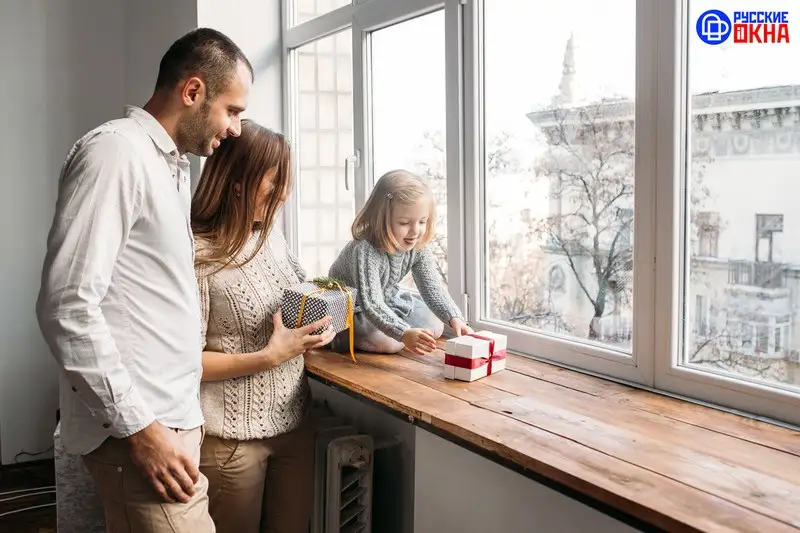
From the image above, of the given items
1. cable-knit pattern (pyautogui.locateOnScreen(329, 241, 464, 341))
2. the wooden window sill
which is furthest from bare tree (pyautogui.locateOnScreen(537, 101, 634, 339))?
cable-knit pattern (pyautogui.locateOnScreen(329, 241, 464, 341))

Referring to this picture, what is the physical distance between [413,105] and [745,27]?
3.82 feet

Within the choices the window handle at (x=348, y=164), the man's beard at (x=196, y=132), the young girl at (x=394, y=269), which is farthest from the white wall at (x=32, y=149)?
the man's beard at (x=196, y=132)

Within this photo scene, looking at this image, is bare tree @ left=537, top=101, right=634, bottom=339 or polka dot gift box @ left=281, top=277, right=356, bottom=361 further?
polka dot gift box @ left=281, top=277, right=356, bottom=361

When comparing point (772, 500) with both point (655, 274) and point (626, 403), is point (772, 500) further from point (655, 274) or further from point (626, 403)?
point (655, 274)

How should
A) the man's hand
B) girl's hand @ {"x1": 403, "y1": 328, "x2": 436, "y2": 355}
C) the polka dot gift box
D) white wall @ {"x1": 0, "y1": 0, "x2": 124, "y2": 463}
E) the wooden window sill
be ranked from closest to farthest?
the wooden window sill
the man's hand
the polka dot gift box
girl's hand @ {"x1": 403, "y1": 328, "x2": 436, "y2": 355}
white wall @ {"x1": 0, "y1": 0, "x2": 124, "y2": 463}

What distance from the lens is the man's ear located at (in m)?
1.45

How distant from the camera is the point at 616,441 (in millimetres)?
1425

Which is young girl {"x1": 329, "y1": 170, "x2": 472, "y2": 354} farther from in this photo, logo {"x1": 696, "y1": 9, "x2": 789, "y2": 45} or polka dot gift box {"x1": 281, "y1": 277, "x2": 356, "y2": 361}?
logo {"x1": 696, "y1": 9, "x2": 789, "y2": 45}

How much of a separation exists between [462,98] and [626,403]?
1.01m

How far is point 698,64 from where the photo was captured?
5.31 feet

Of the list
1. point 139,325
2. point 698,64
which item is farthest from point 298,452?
point 698,64

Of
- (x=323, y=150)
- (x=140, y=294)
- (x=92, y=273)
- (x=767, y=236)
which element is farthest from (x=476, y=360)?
A: (x=323, y=150)

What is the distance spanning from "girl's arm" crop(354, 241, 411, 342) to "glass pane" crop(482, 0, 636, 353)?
1.07 feet

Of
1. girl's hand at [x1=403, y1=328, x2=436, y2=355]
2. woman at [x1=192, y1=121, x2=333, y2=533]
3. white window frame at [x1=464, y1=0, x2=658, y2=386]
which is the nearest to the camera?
white window frame at [x1=464, y1=0, x2=658, y2=386]
